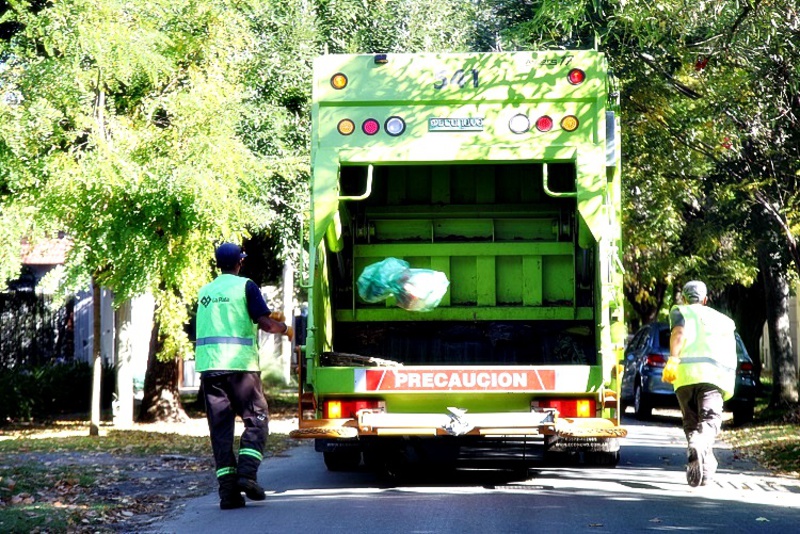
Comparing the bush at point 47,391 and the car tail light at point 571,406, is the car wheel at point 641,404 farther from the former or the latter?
the car tail light at point 571,406

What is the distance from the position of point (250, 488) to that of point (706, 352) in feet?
12.1

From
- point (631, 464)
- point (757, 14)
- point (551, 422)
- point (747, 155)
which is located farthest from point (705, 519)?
point (747, 155)

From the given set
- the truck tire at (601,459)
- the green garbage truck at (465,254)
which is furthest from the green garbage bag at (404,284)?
the truck tire at (601,459)

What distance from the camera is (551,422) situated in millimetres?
8773

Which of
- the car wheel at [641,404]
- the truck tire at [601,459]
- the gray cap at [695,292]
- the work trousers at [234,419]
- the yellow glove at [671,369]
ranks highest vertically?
the gray cap at [695,292]

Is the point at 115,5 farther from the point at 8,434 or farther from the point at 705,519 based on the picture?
the point at 705,519

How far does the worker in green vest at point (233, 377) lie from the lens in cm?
838

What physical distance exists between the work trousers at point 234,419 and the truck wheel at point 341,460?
183 centimetres

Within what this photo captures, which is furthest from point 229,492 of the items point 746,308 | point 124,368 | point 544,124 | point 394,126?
point 746,308

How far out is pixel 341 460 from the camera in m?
10.6

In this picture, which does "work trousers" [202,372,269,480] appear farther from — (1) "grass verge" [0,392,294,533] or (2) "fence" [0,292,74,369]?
(2) "fence" [0,292,74,369]

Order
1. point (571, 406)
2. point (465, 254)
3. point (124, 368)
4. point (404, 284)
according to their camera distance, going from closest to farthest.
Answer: point (571, 406)
point (404, 284)
point (465, 254)
point (124, 368)

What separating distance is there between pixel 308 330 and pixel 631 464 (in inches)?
160

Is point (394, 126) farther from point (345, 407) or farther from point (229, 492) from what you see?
point (229, 492)
